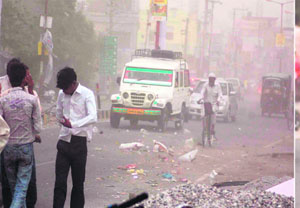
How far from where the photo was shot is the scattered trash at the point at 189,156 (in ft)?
21.4

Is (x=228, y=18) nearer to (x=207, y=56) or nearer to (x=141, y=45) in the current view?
(x=207, y=56)

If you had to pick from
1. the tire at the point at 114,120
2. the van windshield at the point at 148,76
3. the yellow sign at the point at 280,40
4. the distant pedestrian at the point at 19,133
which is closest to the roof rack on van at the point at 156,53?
the van windshield at the point at 148,76

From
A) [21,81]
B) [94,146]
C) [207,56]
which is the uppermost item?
[207,56]

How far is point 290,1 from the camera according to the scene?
22.8ft

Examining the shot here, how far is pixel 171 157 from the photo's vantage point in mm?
6465

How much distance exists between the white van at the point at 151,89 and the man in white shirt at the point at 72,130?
96 centimetres

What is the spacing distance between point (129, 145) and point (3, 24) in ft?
5.66

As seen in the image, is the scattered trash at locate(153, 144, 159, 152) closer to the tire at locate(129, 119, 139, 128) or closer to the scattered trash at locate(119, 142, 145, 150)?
the scattered trash at locate(119, 142, 145, 150)

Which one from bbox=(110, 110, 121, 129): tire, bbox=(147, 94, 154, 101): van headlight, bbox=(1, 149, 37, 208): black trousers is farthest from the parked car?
bbox=(1, 149, 37, 208): black trousers

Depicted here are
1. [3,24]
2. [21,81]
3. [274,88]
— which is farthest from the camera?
[274,88]

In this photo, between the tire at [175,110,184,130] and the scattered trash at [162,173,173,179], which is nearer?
the scattered trash at [162,173,173,179]

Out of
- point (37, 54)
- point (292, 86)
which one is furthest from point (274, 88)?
point (37, 54)

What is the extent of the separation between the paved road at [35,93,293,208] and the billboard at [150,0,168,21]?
43.7 inches

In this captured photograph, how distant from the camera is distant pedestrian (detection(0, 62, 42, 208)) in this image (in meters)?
5.16
